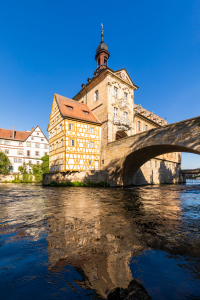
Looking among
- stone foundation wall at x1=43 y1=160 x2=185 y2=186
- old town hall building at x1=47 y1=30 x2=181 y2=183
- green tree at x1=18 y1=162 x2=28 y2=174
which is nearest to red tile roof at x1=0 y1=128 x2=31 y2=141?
green tree at x1=18 y1=162 x2=28 y2=174

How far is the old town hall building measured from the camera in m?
21.0

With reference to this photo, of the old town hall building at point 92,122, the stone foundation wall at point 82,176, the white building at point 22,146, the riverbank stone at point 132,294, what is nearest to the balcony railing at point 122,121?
the old town hall building at point 92,122

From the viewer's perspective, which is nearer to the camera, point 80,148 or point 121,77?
point 80,148

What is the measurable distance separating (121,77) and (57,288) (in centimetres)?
2715

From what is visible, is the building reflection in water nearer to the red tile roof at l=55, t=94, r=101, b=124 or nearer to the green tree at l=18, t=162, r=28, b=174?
the red tile roof at l=55, t=94, r=101, b=124

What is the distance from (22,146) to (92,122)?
2804 cm

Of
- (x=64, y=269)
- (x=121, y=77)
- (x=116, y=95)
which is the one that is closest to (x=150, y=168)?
(x=116, y=95)

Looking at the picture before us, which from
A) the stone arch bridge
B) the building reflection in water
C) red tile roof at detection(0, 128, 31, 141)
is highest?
red tile roof at detection(0, 128, 31, 141)

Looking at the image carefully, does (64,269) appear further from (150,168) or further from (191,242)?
(150,168)

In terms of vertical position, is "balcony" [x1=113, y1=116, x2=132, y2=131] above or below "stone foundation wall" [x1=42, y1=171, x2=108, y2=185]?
above

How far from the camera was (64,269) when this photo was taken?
2.05 metres

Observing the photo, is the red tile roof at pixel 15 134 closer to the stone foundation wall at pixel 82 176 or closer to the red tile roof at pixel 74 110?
the red tile roof at pixel 74 110

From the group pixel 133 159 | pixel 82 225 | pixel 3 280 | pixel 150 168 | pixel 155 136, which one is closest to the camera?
pixel 3 280

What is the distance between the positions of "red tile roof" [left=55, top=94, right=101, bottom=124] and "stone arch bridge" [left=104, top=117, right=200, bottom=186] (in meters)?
5.60
